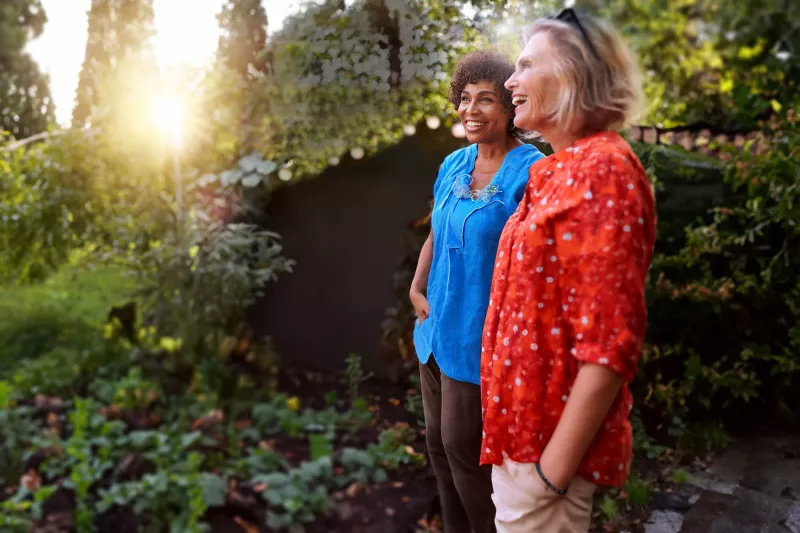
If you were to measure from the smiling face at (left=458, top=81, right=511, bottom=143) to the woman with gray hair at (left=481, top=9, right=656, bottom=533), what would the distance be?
0.38 m

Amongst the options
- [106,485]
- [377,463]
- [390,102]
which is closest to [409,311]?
[377,463]

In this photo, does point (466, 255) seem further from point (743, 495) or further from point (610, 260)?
point (743, 495)

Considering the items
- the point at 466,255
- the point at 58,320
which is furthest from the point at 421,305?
the point at 58,320

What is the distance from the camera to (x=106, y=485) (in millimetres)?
3105

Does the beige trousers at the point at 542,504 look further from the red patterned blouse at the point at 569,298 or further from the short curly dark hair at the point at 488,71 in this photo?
the short curly dark hair at the point at 488,71

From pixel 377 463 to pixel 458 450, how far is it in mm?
1555

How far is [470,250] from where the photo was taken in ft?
5.22

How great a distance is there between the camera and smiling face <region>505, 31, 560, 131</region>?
1.18 m

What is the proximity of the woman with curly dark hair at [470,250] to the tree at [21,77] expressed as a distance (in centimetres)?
505

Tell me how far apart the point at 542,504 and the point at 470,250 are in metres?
0.61

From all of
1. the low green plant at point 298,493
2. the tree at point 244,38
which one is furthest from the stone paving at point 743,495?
the tree at point 244,38

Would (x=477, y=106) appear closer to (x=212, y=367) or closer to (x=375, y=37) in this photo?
(x=375, y=37)

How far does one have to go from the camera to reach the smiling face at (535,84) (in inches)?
46.3

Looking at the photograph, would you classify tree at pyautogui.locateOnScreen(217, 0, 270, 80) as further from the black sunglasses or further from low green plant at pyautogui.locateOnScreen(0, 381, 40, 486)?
the black sunglasses
